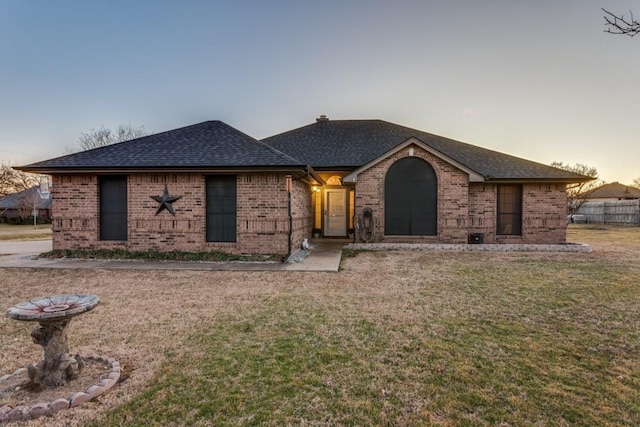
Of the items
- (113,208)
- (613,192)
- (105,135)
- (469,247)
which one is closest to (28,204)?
(105,135)

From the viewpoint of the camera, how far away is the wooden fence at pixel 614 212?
83.1ft

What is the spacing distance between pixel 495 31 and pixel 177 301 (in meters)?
14.4

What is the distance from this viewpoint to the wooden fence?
25344mm

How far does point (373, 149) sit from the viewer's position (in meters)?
15.6

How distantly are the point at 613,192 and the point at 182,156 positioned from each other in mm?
59762

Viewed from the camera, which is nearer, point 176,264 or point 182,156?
point 176,264

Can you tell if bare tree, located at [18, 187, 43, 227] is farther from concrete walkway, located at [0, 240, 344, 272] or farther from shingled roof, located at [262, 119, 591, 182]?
shingled roof, located at [262, 119, 591, 182]

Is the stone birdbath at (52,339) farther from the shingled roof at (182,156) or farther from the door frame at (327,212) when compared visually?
the door frame at (327,212)

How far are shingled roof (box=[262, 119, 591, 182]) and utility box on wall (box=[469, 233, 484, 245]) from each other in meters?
2.32

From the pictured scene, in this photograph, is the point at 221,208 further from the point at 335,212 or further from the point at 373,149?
the point at 373,149

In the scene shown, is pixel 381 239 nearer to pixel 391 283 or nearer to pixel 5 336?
pixel 391 283

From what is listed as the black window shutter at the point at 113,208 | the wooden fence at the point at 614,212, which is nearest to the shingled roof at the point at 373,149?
the black window shutter at the point at 113,208

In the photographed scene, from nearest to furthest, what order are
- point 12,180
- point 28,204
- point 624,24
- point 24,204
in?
point 624,24, point 28,204, point 24,204, point 12,180

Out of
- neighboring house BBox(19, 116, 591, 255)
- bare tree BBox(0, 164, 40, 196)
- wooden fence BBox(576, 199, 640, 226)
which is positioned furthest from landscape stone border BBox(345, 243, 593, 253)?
bare tree BBox(0, 164, 40, 196)
